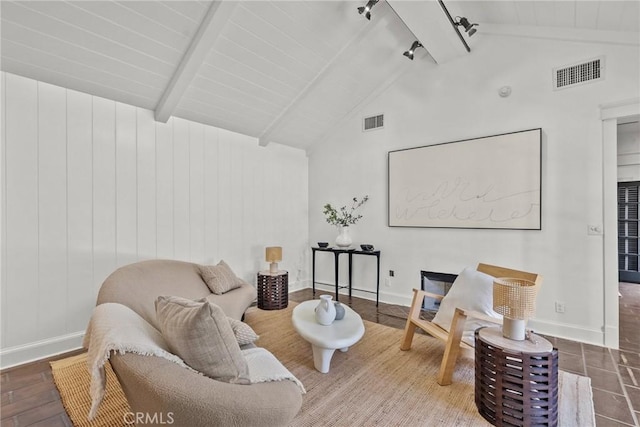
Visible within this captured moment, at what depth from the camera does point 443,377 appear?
2219mm

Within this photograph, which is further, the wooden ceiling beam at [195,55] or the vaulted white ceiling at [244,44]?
the wooden ceiling beam at [195,55]

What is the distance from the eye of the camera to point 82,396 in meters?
2.09

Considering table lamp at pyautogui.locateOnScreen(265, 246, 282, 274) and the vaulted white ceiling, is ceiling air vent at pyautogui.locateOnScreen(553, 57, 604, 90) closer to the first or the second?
the vaulted white ceiling

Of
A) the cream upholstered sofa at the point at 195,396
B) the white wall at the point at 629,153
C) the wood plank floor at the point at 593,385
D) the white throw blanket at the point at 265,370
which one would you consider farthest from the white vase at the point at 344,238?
the white wall at the point at 629,153

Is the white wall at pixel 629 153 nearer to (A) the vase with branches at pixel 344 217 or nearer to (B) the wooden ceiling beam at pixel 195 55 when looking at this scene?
(A) the vase with branches at pixel 344 217

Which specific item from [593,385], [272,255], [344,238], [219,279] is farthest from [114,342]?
[344,238]

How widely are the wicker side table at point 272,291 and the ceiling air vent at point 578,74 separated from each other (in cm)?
389

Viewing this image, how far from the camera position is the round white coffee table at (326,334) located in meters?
2.25

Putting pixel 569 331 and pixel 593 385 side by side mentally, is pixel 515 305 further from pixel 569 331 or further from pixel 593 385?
pixel 569 331

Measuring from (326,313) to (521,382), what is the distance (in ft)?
4.45

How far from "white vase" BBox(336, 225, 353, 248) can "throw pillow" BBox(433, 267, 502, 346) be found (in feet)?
6.56

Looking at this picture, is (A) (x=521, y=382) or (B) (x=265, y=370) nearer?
(B) (x=265, y=370)

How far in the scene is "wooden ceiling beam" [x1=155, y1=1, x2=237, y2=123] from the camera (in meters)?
2.62

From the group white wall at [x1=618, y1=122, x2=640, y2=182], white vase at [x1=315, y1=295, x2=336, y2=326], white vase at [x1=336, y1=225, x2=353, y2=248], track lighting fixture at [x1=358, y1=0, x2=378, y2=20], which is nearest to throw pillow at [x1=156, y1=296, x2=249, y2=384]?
white vase at [x1=315, y1=295, x2=336, y2=326]
